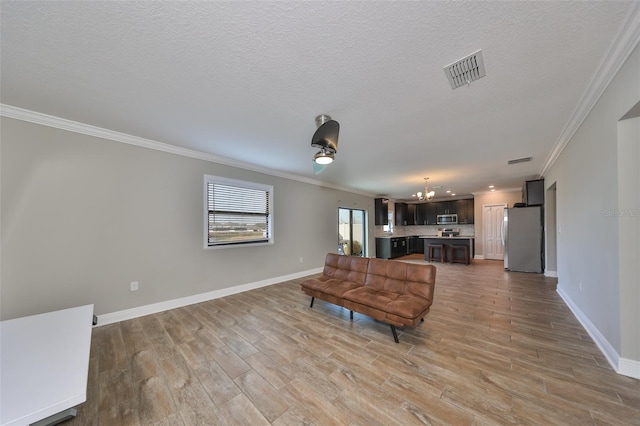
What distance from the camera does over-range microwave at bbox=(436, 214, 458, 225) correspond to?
9.09 meters

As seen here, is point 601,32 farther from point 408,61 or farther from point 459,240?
point 459,240

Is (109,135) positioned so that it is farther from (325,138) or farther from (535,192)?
(535,192)

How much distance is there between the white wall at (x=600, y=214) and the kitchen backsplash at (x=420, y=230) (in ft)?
19.6

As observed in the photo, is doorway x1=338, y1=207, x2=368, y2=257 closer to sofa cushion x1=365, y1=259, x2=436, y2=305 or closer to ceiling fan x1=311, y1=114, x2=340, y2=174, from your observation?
sofa cushion x1=365, y1=259, x2=436, y2=305

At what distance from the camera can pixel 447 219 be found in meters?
9.27

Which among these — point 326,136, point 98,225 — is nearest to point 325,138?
point 326,136

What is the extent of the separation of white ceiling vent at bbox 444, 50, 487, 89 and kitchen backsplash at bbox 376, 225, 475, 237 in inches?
283

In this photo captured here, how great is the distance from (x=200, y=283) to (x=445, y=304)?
406 centimetres

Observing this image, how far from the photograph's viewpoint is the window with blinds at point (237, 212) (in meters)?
4.03

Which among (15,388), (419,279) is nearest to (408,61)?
(419,279)

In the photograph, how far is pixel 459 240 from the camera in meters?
7.17

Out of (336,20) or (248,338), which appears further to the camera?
(248,338)

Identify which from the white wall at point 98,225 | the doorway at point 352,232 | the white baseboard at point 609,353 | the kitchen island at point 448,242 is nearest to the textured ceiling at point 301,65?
the white wall at point 98,225

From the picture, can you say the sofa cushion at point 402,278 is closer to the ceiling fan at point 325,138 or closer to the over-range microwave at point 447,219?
the ceiling fan at point 325,138
